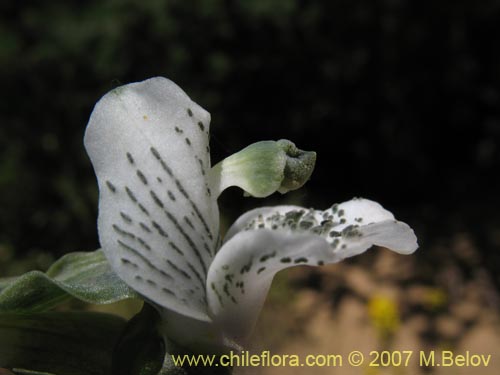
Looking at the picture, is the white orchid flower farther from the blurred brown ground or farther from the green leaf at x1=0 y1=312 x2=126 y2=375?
the blurred brown ground

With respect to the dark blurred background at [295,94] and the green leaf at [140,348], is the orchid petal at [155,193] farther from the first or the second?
the dark blurred background at [295,94]

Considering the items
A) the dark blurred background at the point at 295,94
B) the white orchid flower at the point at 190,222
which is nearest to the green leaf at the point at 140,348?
the white orchid flower at the point at 190,222

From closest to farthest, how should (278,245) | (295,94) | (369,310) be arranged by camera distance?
(278,245), (369,310), (295,94)

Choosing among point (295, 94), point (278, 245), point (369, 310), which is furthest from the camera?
point (295, 94)

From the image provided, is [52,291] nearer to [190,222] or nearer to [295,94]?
[190,222]

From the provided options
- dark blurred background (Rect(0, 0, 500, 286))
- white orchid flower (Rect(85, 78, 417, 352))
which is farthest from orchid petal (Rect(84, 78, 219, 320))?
dark blurred background (Rect(0, 0, 500, 286))

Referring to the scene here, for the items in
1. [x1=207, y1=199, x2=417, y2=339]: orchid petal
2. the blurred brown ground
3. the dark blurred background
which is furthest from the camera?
the dark blurred background

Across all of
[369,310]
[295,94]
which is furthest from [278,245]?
[295,94]
